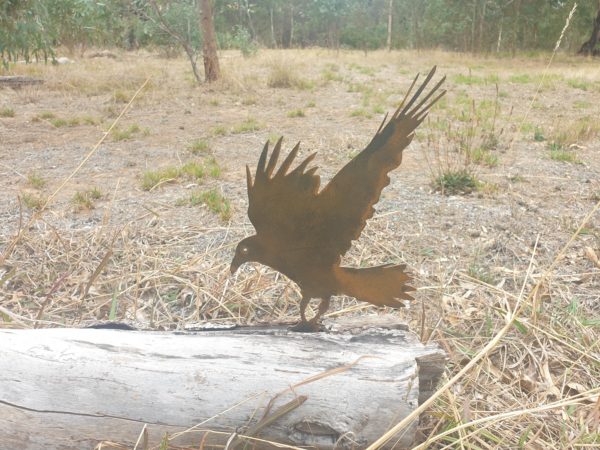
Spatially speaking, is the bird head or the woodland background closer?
the bird head

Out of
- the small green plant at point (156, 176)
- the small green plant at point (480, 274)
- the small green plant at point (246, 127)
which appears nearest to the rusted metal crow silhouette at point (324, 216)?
the small green plant at point (480, 274)

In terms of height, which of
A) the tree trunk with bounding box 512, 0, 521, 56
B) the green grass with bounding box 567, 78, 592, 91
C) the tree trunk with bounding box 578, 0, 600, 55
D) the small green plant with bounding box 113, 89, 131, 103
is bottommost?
the small green plant with bounding box 113, 89, 131, 103

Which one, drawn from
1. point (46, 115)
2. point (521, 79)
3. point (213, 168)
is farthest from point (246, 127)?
point (521, 79)

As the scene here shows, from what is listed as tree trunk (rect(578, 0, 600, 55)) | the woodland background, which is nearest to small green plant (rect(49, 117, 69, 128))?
the woodland background

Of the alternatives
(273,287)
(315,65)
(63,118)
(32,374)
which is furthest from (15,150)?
(315,65)

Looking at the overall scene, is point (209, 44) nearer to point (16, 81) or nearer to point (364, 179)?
point (16, 81)

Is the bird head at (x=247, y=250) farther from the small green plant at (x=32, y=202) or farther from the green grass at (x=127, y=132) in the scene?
the green grass at (x=127, y=132)

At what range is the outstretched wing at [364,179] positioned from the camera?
4.44ft

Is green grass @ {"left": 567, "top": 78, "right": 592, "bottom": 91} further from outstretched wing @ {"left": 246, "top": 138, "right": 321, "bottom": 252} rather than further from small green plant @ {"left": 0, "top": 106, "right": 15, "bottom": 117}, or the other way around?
outstretched wing @ {"left": 246, "top": 138, "right": 321, "bottom": 252}

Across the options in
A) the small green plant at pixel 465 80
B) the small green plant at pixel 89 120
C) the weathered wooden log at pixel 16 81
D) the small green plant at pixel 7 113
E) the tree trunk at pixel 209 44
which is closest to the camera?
the small green plant at pixel 89 120

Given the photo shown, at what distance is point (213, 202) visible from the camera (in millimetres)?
3424

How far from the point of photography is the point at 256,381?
1419 millimetres

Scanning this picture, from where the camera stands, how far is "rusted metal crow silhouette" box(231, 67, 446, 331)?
1.38 metres

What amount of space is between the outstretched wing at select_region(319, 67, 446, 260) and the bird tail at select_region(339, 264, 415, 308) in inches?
3.8
